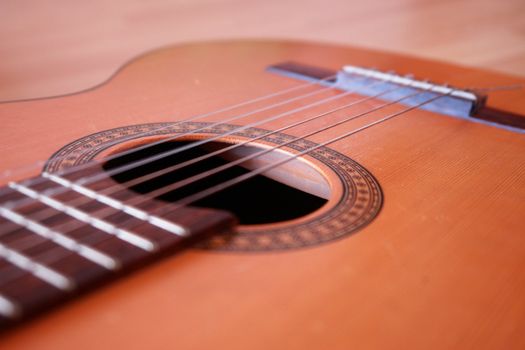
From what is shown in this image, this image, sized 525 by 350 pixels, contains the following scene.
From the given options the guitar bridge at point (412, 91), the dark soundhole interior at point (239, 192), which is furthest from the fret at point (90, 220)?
the guitar bridge at point (412, 91)

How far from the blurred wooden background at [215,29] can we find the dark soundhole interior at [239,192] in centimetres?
58

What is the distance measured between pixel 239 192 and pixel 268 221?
7 centimetres

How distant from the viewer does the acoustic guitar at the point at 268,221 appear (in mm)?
381

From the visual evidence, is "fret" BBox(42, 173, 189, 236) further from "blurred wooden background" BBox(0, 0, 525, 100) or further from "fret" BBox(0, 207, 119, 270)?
"blurred wooden background" BBox(0, 0, 525, 100)

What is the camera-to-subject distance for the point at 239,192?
0.77 metres

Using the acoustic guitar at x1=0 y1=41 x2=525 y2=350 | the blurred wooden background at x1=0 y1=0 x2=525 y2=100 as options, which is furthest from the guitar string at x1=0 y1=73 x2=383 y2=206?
the blurred wooden background at x1=0 y1=0 x2=525 y2=100

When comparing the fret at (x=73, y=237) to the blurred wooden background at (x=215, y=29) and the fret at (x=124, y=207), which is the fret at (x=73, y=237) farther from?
the blurred wooden background at (x=215, y=29)

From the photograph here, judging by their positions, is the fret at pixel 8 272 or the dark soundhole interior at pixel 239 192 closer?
the fret at pixel 8 272

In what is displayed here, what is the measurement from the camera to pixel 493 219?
0.55m

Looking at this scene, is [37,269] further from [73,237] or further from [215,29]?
[215,29]

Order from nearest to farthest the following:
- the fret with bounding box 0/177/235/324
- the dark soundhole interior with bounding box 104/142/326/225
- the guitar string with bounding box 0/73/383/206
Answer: the fret with bounding box 0/177/235/324, the guitar string with bounding box 0/73/383/206, the dark soundhole interior with bounding box 104/142/326/225

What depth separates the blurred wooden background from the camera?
4.58ft

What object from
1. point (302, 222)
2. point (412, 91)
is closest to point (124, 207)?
point (302, 222)

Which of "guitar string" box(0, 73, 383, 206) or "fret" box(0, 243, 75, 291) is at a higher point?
"guitar string" box(0, 73, 383, 206)
